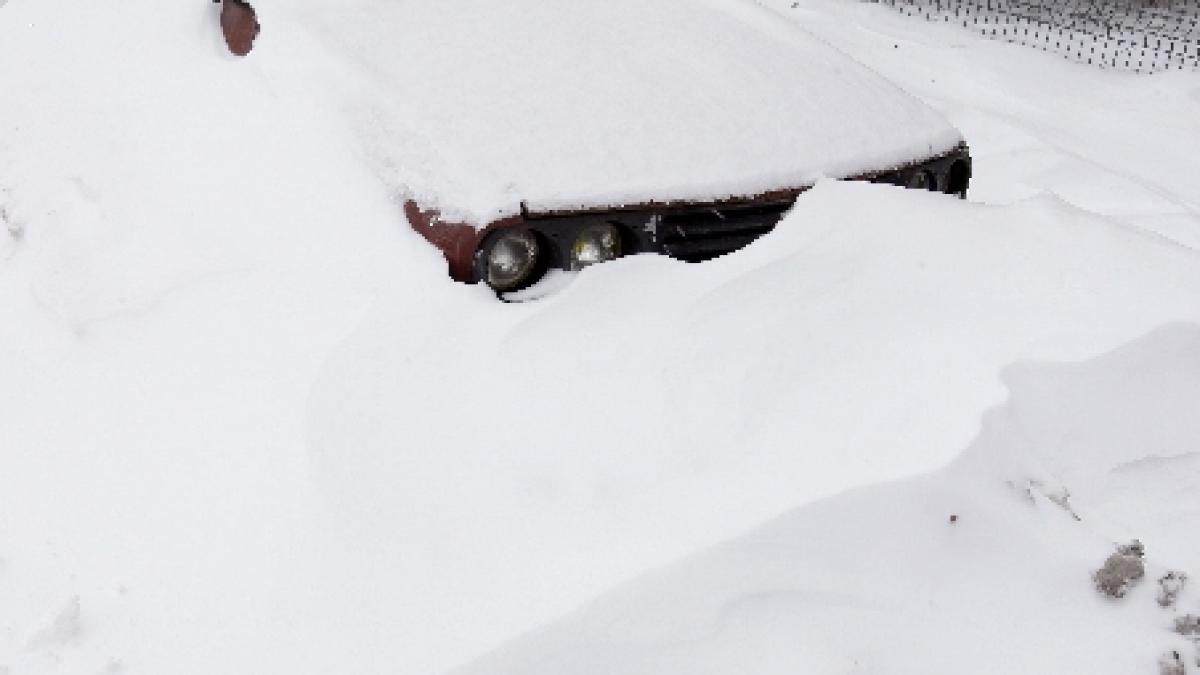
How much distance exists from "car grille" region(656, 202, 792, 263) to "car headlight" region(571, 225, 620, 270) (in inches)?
5.3

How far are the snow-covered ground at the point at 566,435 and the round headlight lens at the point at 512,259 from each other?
0.08 metres

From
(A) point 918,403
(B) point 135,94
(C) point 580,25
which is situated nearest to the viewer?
(A) point 918,403

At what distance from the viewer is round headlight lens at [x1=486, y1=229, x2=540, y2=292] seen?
2.66 metres

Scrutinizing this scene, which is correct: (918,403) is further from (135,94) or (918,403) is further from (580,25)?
(135,94)

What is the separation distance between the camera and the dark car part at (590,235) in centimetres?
263

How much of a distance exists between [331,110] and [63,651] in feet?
5.63

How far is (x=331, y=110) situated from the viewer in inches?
122

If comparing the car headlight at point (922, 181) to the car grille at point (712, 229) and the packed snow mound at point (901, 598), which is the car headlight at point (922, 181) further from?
the packed snow mound at point (901, 598)

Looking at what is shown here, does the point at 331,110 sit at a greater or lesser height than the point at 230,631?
greater

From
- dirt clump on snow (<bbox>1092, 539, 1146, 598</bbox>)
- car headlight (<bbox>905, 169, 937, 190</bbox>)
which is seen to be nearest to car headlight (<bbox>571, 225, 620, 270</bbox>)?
car headlight (<bbox>905, 169, 937, 190</bbox>)

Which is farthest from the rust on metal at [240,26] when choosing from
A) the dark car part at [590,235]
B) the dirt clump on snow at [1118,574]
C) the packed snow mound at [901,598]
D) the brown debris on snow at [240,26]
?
the dirt clump on snow at [1118,574]

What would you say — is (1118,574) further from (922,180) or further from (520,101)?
(520,101)

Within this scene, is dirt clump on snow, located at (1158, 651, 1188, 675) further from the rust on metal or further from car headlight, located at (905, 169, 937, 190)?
the rust on metal

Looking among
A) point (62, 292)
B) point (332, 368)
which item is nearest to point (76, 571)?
point (332, 368)
